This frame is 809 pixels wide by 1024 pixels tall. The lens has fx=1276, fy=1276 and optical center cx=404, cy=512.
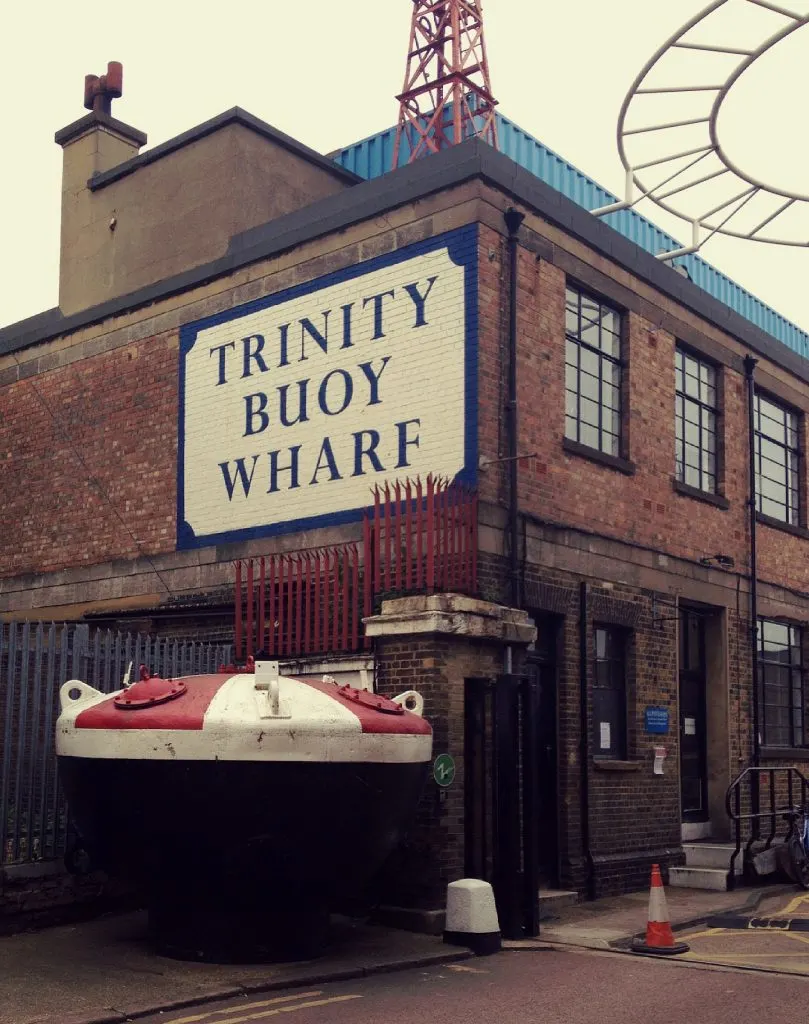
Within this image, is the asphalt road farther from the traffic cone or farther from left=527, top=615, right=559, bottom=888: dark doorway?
left=527, top=615, right=559, bottom=888: dark doorway

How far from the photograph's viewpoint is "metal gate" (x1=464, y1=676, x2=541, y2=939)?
11.8 m

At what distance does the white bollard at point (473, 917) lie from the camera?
10750mm

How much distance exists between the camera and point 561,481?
14500 millimetres

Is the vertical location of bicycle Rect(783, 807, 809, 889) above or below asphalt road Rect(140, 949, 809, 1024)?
above

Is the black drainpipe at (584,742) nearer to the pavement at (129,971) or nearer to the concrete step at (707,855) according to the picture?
the concrete step at (707,855)

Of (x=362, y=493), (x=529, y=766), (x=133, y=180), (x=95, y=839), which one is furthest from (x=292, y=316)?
(x=95, y=839)

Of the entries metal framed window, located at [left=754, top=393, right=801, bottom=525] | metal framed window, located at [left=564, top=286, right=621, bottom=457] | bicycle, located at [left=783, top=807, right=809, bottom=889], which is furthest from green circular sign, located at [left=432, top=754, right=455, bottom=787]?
metal framed window, located at [left=754, top=393, right=801, bottom=525]

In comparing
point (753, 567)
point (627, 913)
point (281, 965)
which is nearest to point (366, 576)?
point (281, 965)

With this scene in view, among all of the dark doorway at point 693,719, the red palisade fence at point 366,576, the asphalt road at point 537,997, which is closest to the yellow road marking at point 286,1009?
the asphalt road at point 537,997

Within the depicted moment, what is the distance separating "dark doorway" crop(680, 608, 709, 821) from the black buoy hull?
26.1 ft

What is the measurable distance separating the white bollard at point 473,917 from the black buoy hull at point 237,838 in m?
1.17

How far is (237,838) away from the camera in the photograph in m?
9.28

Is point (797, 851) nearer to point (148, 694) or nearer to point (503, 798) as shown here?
point (503, 798)

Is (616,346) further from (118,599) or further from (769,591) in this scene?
(118,599)
